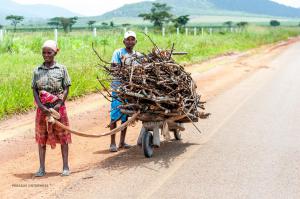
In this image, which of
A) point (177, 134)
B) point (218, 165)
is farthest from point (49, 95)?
point (177, 134)

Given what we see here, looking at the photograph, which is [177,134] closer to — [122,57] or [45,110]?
[122,57]

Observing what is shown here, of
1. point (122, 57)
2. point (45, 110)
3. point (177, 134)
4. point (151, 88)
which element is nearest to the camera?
point (45, 110)

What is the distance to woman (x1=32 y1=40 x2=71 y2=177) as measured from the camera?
266 inches

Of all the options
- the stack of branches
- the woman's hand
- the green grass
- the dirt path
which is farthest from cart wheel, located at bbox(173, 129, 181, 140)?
the woman's hand

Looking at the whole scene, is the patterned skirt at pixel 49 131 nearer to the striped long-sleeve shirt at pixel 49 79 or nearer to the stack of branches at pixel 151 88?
the striped long-sleeve shirt at pixel 49 79

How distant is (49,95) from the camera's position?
6719mm

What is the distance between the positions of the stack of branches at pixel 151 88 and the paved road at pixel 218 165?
2.16 feet

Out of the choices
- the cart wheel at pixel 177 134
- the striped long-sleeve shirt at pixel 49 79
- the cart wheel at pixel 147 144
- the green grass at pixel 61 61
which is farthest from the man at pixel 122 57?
the striped long-sleeve shirt at pixel 49 79

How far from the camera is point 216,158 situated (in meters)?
7.81

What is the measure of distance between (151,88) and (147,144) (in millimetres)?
795

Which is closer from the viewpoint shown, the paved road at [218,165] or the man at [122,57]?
the paved road at [218,165]

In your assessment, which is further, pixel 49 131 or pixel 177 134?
pixel 177 134

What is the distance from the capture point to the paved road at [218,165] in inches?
246

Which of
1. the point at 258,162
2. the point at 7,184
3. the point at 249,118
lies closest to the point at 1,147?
the point at 7,184
